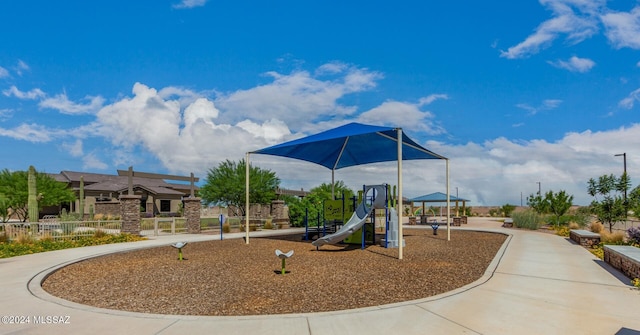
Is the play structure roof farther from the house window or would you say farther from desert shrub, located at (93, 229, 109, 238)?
the house window

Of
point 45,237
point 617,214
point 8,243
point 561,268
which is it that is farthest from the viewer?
point 617,214

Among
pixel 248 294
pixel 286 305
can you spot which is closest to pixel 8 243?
pixel 248 294

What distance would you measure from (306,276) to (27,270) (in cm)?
712

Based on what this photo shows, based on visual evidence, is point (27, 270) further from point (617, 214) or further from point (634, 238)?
point (617, 214)

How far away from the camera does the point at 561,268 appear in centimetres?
954

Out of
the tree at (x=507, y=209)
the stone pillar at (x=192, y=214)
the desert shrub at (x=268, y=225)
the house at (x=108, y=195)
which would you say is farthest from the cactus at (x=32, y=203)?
the tree at (x=507, y=209)

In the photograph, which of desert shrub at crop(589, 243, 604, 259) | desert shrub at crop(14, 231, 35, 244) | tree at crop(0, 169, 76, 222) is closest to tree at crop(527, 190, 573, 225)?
desert shrub at crop(589, 243, 604, 259)

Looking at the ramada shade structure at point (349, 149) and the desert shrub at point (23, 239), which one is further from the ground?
the ramada shade structure at point (349, 149)

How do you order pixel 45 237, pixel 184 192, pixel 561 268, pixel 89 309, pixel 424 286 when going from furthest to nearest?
A: pixel 184 192
pixel 45 237
pixel 561 268
pixel 424 286
pixel 89 309

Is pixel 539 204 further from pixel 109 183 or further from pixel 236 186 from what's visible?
pixel 109 183

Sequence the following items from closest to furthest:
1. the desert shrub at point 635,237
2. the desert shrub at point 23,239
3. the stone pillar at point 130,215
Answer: the desert shrub at point 635,237 → the desert shrub at point 23,239 → the stone pillar at point 130,215

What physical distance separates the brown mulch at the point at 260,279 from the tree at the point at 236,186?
17540 mm

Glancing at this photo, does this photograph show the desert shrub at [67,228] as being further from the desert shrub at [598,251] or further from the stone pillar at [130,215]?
the desert shrub at [598,251]

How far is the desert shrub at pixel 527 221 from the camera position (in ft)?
80.9
